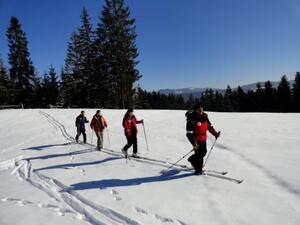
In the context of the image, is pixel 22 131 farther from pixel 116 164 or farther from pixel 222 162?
pixel 222 162

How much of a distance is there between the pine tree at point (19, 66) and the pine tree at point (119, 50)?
16725mm

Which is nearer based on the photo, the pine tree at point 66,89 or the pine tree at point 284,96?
the pine tree at point 66,89

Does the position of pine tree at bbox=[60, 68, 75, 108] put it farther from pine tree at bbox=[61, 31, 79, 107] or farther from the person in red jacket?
the person in red jacket

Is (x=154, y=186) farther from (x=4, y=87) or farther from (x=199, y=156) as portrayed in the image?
(x=4, y=87)

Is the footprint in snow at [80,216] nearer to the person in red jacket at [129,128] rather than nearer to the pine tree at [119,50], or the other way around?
the person in red jacket at [129,128]

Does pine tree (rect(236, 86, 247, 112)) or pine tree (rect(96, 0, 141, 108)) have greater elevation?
pine tree (rect(96, 0, 141, 108))

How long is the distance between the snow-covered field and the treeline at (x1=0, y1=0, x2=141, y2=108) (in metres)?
26.8

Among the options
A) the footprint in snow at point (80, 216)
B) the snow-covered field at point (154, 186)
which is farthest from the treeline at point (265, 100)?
the footprint in snow at point (80, 216)

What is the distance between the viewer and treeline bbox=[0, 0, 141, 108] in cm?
4050

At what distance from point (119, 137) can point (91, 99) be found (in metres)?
29.5

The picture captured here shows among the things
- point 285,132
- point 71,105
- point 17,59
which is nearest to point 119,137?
Answer: point 285,132

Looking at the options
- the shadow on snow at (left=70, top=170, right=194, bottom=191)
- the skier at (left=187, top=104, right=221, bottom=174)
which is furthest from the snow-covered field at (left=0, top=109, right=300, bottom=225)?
the skier at (left=187, top=104, right=221, bottom=174)

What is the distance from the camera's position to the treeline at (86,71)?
1594 inches

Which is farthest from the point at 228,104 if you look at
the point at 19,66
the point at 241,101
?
the point at 19,66
